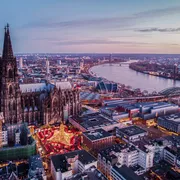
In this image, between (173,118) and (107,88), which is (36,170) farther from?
(107,88)

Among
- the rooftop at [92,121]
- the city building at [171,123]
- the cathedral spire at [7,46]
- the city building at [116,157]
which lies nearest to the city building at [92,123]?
the rooftop at [92,121]

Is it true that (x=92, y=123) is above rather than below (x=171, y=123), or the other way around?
above

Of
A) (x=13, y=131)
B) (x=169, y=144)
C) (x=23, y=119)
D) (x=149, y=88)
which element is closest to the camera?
(x=169, y=144)

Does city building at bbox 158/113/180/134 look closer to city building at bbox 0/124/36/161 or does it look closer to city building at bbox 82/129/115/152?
city building at bbox 82/129/115/152

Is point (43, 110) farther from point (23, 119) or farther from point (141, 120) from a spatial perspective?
point (141, 120)

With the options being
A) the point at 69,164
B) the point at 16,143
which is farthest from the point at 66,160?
the point at 16,143

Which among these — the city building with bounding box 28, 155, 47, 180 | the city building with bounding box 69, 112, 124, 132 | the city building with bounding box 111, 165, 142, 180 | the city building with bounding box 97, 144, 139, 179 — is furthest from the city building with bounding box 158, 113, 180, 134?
the city building with bounding box 28, 155, 47, 180

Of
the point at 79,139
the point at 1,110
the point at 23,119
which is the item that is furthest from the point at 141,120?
the point at 1,110
